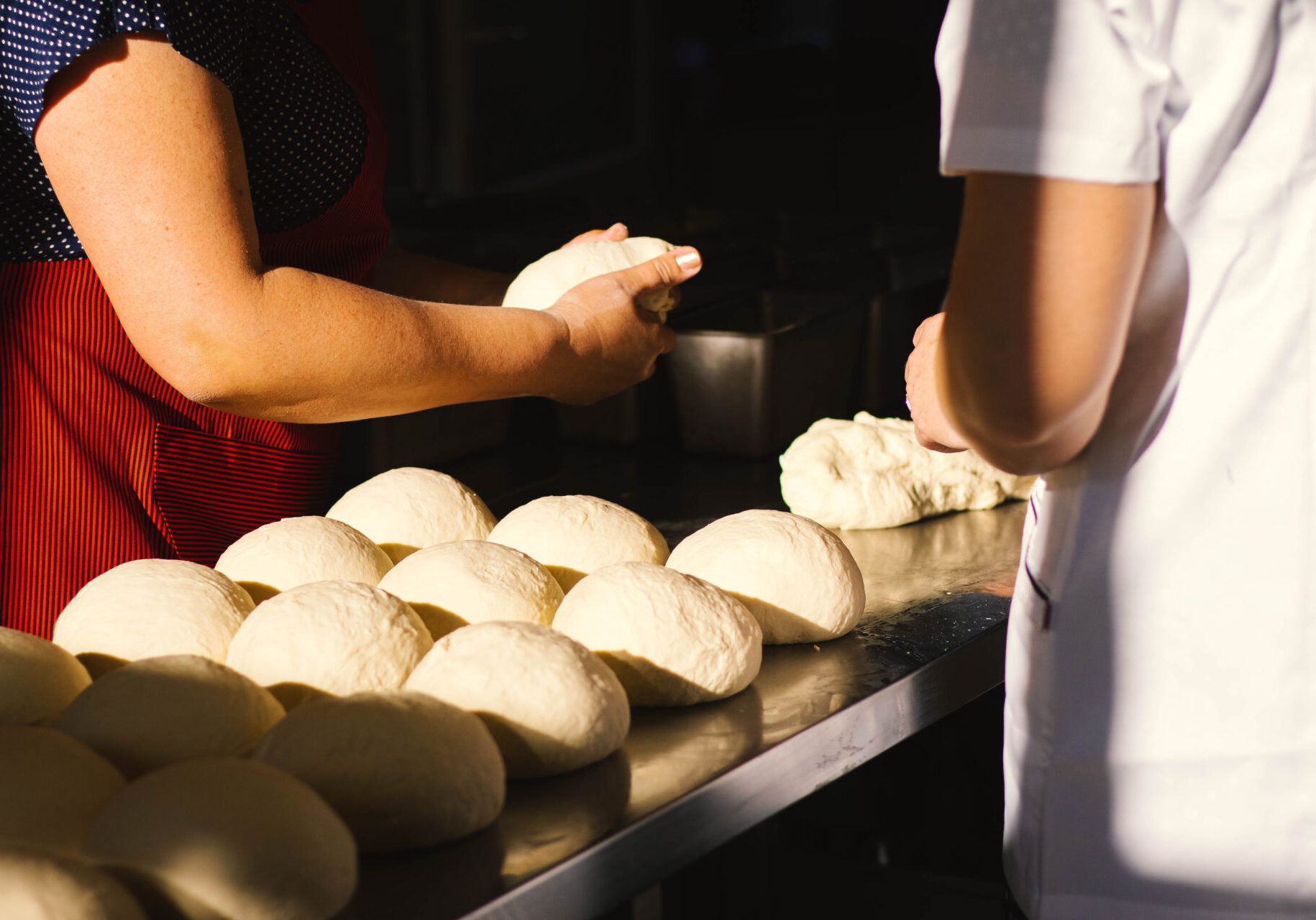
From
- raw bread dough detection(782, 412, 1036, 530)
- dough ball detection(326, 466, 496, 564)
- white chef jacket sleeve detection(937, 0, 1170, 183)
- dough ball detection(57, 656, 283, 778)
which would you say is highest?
white chef jacket sleeve detection(937, 0, 1170, 183)

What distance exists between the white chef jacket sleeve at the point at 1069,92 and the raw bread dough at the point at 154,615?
0.73 meters

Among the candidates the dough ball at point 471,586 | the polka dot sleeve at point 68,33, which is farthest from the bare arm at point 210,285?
the dough ball at point 471,586

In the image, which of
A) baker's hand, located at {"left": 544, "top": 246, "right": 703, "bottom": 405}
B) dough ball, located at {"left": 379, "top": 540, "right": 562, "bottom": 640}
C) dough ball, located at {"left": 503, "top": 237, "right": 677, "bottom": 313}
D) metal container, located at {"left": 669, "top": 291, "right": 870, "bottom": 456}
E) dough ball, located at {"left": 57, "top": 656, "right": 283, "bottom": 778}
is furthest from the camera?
metal container, located at {"left": 669, "top": 291, "right": 870, "bottom": 456}

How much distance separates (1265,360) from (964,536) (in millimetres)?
871

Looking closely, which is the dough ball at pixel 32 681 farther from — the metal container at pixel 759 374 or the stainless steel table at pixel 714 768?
the metal container at pixel 759 374

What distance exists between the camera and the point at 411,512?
52.9 inches

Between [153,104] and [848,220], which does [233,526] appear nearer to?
[153,104]

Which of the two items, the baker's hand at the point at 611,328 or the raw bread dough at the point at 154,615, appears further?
the baker's hand at the point at 611,328

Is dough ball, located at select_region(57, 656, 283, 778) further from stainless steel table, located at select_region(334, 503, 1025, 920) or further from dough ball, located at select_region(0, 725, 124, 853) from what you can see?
stainless steel table, located at select_region(334, 503, 1025, 920)

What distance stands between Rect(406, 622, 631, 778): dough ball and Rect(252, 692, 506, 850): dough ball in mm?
56

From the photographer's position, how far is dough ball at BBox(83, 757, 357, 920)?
2.27 ft

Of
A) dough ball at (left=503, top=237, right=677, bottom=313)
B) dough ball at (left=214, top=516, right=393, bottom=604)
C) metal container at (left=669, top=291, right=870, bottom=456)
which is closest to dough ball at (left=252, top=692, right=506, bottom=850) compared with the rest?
dough ball at (left=214, top=516, right=393, bottom=604)

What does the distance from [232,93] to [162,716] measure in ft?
2.13

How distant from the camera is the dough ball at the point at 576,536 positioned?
1.25 metres
